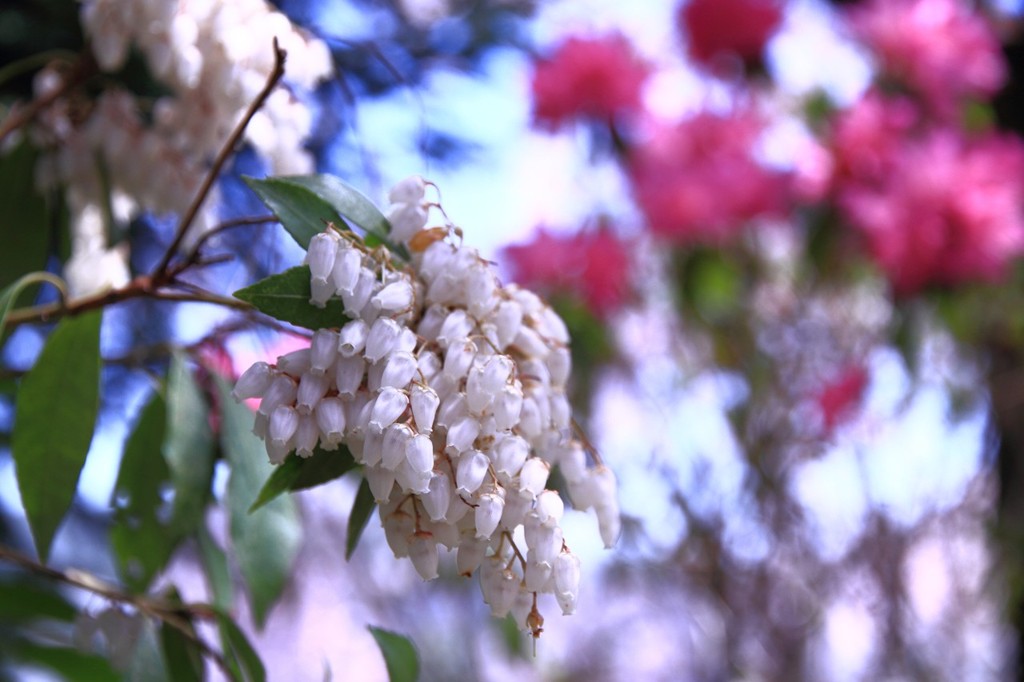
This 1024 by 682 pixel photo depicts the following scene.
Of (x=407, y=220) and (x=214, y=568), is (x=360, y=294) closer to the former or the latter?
(x=407, y=220)

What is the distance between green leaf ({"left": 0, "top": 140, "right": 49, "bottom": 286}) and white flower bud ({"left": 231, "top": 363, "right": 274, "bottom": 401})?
0.52 meters

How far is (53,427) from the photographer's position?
2.32 feet

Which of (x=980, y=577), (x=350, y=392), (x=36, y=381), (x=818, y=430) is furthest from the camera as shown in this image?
(x=980, y=577)

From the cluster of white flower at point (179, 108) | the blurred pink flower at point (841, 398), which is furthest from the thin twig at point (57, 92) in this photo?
the blurred pink flower at point (841, 398)

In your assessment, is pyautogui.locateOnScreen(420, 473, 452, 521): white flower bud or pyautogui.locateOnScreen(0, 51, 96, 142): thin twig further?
pyautogui.locateOnScreen(0, 51, 96, 142): thin twig

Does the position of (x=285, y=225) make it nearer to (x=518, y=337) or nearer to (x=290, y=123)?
(x=518, y=337)

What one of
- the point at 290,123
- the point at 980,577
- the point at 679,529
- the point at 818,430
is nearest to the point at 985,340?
the point at 818,430

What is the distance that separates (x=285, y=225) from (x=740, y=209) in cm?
152

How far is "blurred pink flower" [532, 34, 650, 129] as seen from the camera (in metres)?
1.99

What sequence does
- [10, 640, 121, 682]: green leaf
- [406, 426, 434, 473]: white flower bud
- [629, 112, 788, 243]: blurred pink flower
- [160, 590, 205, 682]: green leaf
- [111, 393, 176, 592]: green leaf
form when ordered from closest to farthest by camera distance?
[406, 426, 434, 473]: white flower bud < [160, 590, 205, 682]: green leaf < [111, 393, 176, 592]: green leaf < [10, 640, 121, 682]: green leaf < [629, 112, 788, 243]: blurred pink flower

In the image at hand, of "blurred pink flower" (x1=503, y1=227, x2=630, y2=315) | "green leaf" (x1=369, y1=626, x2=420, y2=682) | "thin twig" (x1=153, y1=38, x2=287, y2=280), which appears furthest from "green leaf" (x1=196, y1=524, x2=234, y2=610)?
"blurred pink flower" (x1=503, y1=227, x2=630, y2=315)

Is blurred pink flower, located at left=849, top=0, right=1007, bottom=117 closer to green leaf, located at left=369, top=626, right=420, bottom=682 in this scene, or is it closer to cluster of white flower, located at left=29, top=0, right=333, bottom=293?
cluster of white flower, located at left=29, top=0, right=333, bottom=293

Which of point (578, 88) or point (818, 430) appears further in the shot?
point (818, 430)

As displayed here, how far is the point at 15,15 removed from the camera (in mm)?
1177
